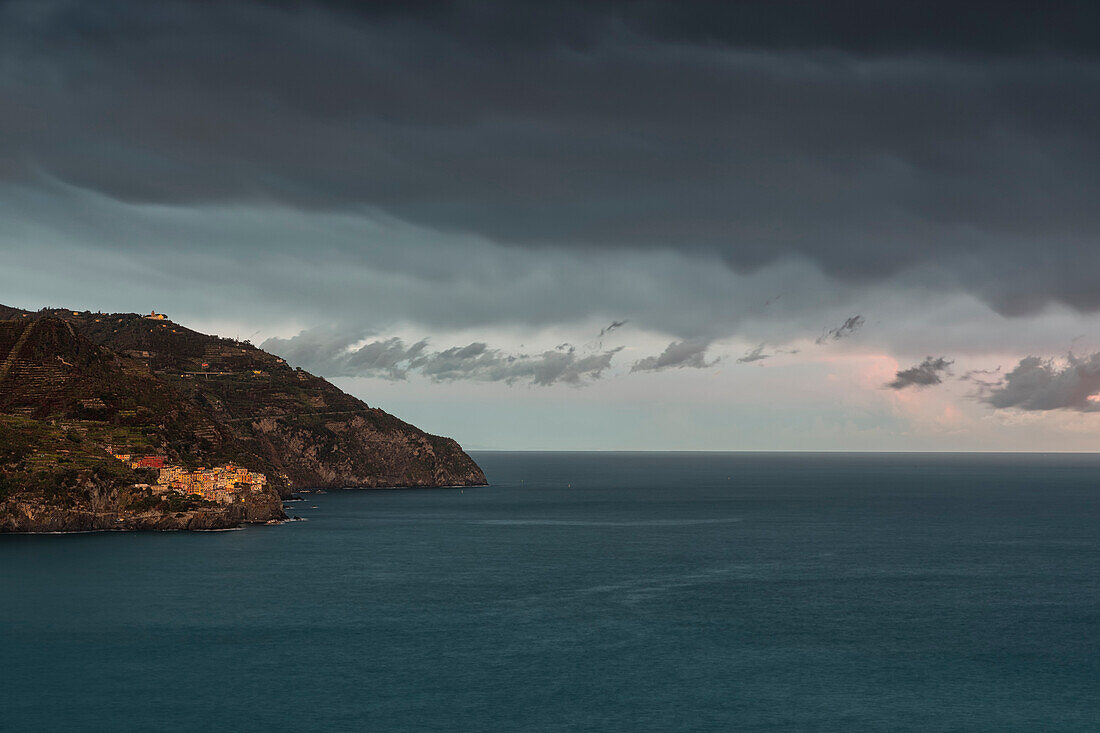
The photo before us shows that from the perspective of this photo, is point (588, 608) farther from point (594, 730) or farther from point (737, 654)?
point (594, 730)

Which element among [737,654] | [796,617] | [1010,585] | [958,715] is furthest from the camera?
[1010,585]

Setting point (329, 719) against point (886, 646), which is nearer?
point (329, 719)

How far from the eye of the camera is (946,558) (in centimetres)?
19550

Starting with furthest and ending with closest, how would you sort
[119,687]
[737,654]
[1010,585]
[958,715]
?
1. [1010,585]
2. [737,654]
3. [119,687]
4. [958,715]

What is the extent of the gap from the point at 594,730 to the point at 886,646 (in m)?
49.0

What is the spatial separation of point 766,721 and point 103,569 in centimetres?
12917

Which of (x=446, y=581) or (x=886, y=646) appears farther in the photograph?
(x=446, y=581)

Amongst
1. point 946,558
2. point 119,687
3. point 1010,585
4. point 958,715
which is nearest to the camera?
point 958,715

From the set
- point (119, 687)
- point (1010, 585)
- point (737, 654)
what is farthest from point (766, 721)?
point (1010, 585)

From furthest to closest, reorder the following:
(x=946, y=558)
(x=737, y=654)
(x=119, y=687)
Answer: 1. (x=946, y=558)
2. (x=737, y=654)
3. (x=119, y=687)

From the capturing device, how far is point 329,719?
8475cm

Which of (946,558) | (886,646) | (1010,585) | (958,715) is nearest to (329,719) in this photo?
(958,715)

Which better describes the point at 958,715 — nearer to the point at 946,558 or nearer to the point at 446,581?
the point at 446,581

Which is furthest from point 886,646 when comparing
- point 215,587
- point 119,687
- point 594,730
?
point 215,587
